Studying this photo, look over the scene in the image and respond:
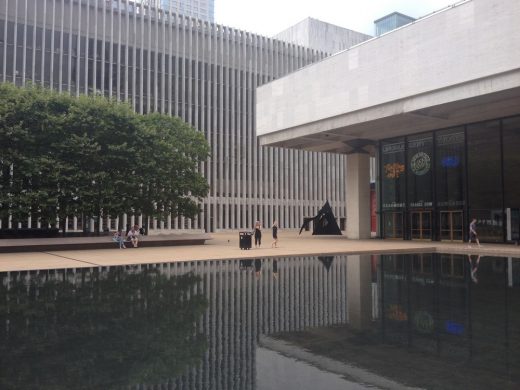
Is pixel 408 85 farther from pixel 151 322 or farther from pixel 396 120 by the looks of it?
pixel 151 322

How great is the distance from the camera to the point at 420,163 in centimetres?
3247

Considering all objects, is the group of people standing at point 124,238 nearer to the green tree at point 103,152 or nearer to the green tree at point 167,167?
the green tree at point 103,152

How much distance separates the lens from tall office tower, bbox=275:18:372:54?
76.2m

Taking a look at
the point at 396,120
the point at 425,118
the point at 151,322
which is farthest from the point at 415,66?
the point at 151,322

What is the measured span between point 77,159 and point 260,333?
21.5 metres

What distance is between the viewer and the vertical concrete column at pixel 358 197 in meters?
35.9

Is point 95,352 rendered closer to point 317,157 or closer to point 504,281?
point 504,281

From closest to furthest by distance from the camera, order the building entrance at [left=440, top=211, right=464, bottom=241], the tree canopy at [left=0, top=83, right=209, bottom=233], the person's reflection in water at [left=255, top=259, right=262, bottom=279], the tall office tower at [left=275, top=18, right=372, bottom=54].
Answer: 1. the person's reflection in water at [left=255, top=259, right=262, bottom=279]
2. the tree canopy at [left=0, top=83, right=209, bottom=233]
3. the building entrance at [left=440, top=211, right=464, bottom=241]
4. the tall office tower at [left=275, top=18, right=372, bottom=54]

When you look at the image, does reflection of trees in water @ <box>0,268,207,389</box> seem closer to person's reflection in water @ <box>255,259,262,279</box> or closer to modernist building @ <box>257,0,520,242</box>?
person's reflection in water @ <box>255,259,262,279</box>

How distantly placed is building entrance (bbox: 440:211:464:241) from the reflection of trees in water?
76.4 ft

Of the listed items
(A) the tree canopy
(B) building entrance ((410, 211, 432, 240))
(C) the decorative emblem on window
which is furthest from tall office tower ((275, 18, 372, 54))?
(A) the tree canopy

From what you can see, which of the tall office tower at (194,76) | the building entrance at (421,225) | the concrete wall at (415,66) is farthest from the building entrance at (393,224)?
the tall office tower at (194,76)

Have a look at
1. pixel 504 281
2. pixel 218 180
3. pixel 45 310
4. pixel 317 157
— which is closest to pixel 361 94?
pixel 504 281

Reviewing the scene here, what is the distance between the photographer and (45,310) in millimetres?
8297
